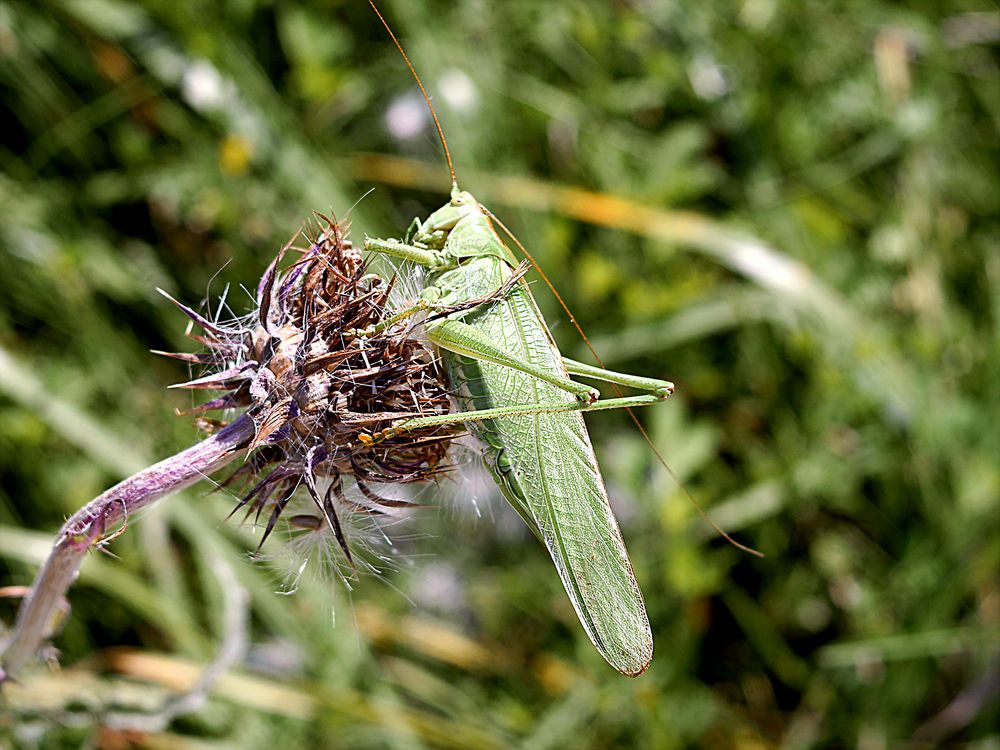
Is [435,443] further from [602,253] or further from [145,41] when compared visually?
[145,41]

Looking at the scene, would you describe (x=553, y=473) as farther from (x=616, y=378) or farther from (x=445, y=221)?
(x=445, y=221)

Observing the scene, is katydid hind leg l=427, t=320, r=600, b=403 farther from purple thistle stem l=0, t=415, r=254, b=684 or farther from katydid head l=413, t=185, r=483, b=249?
purple thistle stem l=0, t=415, r=254, b=684

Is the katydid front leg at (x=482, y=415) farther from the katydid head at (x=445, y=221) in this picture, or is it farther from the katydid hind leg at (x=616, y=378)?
the katydid head at (x=445, y=221)

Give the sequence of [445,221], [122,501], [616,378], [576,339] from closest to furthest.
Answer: [122,501] → [616,378] → [445,221] → [576,339]

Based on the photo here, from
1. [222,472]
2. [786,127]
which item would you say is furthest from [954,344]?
[222,472]

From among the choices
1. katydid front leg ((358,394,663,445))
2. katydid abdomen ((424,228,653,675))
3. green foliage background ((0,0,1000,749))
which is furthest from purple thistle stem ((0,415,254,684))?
green foliage background ((0,0,1000,749))

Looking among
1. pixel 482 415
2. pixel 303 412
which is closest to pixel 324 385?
pixel 303 412

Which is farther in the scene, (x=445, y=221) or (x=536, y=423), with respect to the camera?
(x=445, y=221)

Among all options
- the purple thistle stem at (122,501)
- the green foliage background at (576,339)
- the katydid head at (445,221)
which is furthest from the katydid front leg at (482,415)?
the green foliage background at (576,339)
